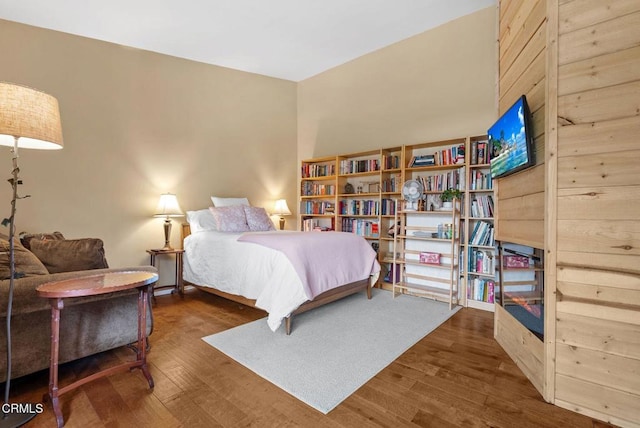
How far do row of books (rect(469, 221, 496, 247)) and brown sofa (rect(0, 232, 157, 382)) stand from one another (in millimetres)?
3132

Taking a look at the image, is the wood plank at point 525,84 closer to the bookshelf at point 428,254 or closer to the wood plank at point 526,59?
the wood plank at point 526,59

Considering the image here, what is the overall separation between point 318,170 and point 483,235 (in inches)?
106

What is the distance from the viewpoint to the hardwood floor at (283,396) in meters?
1.53

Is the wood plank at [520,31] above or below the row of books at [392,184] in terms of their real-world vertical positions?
above

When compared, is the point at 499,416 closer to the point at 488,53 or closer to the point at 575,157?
the point at 575,157

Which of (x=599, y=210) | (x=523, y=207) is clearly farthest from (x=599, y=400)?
(x=523, y=207)

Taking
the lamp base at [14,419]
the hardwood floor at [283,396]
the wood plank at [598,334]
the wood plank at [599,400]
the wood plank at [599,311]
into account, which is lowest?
the hardwood floor at [283,396]

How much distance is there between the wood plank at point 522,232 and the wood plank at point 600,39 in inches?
36.4

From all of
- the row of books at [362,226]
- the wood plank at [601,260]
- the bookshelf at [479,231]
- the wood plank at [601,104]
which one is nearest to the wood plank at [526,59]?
the wood plank at [601,104]

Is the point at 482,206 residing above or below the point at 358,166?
below

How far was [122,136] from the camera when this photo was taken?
371 cm

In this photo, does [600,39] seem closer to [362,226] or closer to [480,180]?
[480,180]

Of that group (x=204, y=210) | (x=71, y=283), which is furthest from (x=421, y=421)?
(x=204, y=210)

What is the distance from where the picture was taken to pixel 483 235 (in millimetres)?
3297
